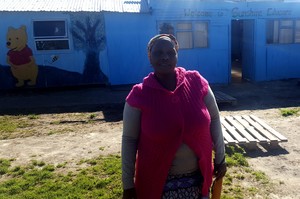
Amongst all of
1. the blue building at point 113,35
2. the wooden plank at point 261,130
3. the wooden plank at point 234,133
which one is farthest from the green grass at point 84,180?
the blue building at point 113,35

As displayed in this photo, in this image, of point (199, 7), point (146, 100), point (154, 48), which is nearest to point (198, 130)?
point (146, 100)

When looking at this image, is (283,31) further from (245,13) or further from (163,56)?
(163,56)

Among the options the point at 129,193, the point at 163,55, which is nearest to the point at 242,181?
the point at 129,193

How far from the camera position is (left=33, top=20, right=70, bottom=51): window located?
1074cm

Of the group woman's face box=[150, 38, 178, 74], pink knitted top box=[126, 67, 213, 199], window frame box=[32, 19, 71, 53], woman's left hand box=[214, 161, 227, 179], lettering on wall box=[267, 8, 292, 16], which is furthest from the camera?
lettering on wall box=[267, 8, 292, 16]

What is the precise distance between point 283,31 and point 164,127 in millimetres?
11533

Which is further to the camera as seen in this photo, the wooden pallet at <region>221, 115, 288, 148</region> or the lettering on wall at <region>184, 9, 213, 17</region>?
the lettering on wall at <region>184, 9, 213, 17</region>

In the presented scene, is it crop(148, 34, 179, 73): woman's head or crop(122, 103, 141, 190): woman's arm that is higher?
crop(148, 34, 179, 73): woman's head

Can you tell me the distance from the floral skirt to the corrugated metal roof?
30.7ft

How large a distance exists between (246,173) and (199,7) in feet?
26.1

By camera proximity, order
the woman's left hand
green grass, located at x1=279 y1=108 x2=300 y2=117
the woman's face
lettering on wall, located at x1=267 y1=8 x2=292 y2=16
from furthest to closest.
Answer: lettering on wall, located at x1=267 y1=8 x2=292 y2=16, green grass, located at x1=279 y1=108 x2=300 y2=117, the woman's left hand, the woman's face

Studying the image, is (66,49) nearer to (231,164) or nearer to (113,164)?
(113,164)

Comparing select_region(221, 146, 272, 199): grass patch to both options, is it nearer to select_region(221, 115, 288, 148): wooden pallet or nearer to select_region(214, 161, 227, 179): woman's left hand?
select_region(221, 115, 288, 148): wooden pallet

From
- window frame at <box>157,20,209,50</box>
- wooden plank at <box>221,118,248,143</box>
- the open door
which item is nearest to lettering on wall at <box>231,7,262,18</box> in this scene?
the open door
